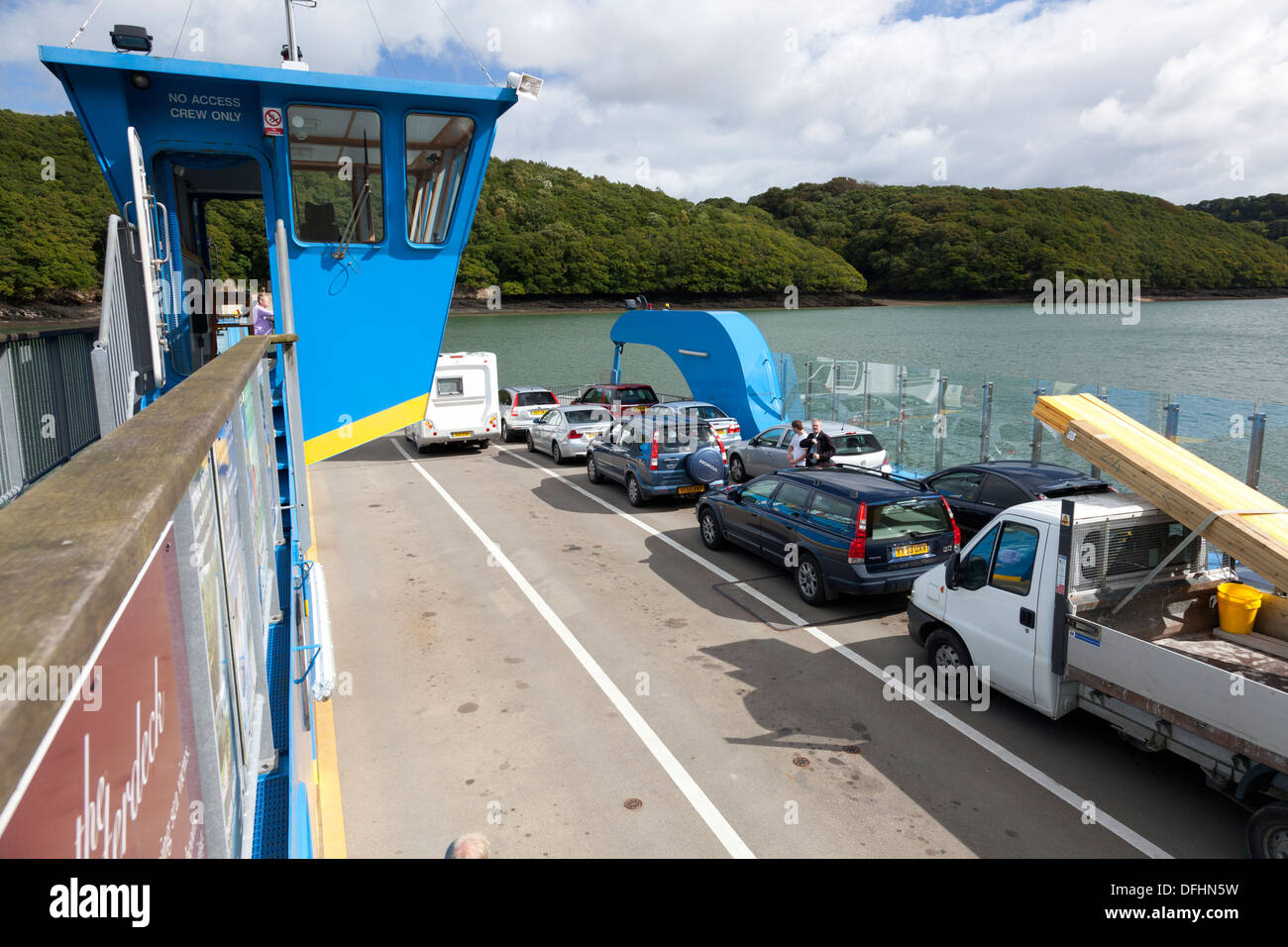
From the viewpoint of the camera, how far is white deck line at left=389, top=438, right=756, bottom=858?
578cm

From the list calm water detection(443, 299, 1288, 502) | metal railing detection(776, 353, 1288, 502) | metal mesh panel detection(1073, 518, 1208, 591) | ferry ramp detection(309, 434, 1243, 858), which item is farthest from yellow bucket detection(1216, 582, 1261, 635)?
calm water detection(443, 299, 1288, 502)

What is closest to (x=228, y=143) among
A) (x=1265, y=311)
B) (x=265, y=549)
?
(x=265, y=549)

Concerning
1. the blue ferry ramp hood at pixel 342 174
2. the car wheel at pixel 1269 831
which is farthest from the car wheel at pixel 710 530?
the car wheel at pixel 1269 831

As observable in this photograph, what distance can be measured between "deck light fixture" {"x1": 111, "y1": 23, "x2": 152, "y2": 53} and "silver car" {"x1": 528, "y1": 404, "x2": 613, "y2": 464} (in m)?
12.8

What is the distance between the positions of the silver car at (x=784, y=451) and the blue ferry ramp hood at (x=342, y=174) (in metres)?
7.96

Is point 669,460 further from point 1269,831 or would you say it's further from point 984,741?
point 1269,831

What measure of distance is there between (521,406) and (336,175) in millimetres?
15824

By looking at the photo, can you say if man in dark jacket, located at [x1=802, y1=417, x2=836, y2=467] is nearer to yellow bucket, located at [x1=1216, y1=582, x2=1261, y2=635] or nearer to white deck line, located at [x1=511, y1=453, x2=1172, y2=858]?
white deck line, located at [x1=511, y1=453, x2=1172, y2=858]

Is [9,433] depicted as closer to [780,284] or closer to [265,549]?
[265,549]

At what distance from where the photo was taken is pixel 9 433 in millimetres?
4574

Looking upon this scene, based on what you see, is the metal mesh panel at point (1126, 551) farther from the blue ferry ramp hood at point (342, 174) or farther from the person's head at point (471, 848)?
the blue ferry ramp hood at point (342, 174)

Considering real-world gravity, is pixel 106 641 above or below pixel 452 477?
above

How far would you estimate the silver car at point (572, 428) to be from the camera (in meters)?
19.9

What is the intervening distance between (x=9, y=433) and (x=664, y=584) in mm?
7847
